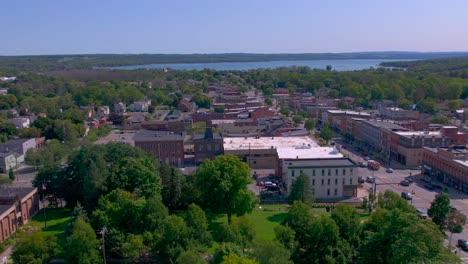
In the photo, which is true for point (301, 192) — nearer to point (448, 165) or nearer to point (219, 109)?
point (448, 165)

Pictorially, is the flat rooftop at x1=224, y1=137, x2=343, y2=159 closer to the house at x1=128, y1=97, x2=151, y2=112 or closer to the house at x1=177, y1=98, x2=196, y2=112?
the house at x1=177, y1=98, x2=196, y2=112

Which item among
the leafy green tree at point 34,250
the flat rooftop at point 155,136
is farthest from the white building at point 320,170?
the leafy green tree at point 34,250

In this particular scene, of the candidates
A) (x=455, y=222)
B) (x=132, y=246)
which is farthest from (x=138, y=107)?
(x=455, y=222)

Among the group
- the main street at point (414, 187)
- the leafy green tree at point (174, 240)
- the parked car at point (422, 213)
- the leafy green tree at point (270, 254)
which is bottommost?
the main street at point (414, 187)

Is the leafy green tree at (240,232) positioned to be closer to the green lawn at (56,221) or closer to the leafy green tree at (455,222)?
the green lawn at (56,221)

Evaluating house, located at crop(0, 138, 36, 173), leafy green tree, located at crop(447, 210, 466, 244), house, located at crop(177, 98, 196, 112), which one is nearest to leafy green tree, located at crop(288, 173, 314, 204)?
leafy green tree, located at crop(447, 210, 466, 244)

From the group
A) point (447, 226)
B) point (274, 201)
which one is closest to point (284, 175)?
point (274, 201)
